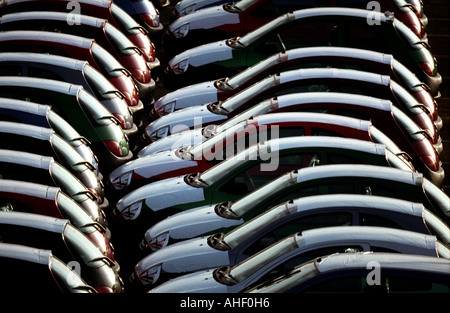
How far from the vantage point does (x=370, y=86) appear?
1066 centimetres

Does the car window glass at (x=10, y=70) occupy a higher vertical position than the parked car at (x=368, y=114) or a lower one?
higher

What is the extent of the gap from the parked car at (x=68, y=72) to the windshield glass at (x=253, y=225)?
3.51 meters

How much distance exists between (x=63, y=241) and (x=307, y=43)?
5.20 metres

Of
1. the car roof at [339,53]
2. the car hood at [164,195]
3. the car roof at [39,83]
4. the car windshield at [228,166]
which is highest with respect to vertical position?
the car roof at [339,53]

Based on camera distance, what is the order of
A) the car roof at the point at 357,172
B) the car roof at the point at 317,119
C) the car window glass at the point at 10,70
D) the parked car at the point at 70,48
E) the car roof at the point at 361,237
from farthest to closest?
1. the parked car at the point at 70,48
2. the car window glass at the point at 10,70
3. the car roof at the point at 317,119
4. the car roof at the point at 357,172
5. the car roof at the point at 361,237

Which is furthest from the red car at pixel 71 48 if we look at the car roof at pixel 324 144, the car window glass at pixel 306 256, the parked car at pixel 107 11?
the car window glass at pixel 306 256

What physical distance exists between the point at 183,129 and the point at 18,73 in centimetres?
216

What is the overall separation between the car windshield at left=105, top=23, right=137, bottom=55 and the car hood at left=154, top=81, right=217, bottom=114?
3.89 feet

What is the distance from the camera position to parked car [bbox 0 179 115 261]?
350 inches

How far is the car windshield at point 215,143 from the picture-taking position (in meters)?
9.91

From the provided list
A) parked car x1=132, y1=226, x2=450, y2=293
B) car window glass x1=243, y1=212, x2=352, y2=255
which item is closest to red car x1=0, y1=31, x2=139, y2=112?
car window glass x1=243, y1=212, x2=352, y2=255

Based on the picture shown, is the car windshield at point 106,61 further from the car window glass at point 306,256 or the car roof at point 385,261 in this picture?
the car roof at point 385,261

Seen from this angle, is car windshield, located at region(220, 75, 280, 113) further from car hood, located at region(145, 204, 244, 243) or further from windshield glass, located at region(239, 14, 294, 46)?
car hood, located at region(145, 204, 244, 243)

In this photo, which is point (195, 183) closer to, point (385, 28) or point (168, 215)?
point (168, 215)
